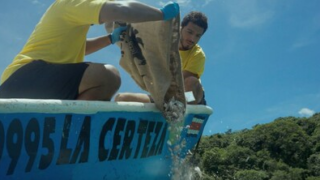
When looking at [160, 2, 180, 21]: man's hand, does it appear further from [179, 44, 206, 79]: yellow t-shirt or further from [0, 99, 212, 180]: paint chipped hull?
[179, 44, 206, 79]: yellow t-shirt

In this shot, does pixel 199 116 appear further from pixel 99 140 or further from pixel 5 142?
pixel 5 142

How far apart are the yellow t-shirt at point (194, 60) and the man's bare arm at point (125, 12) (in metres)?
1.34

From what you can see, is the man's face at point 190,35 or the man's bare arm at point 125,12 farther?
the man's face at point 190,35

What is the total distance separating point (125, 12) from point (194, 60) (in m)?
1.51

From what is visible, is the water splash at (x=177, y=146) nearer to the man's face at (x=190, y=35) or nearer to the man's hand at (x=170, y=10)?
the man's hand at (x=170, y=10)

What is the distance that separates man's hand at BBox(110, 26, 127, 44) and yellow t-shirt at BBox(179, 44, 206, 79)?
0.91 meters

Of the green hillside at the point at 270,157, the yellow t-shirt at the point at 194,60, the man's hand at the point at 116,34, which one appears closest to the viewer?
the man's hand at the point at 116,34

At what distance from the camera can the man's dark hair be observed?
11.3 feet

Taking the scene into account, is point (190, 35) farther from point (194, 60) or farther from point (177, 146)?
point (177, 146)

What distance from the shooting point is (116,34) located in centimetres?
262

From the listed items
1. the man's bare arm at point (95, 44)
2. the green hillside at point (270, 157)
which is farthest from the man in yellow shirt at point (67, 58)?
the green hillside at point (270, 157)

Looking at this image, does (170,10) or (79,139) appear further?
(170,10)

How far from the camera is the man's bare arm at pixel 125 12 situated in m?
2.01

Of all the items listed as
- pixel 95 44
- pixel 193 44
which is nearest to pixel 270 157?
pixel 193 44
